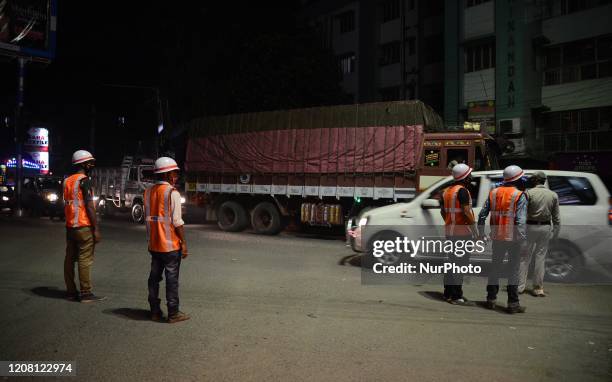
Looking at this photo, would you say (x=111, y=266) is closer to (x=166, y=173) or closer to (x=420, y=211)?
(x=166, y=173)

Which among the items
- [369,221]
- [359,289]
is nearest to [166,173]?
[359,289]

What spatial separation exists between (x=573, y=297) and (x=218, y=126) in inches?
493

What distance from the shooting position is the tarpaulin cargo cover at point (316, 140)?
1310 cm

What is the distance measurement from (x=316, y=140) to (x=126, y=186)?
8890 millimetres

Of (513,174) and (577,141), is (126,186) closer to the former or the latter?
(513,174)

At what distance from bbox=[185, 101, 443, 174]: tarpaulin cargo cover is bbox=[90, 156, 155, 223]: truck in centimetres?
268

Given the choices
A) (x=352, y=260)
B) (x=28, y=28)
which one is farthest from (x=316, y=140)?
(x=28, y=28)

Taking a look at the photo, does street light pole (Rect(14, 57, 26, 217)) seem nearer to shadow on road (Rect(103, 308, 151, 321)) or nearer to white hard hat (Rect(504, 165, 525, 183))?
shadow on road (Rect(103, 308, 151, 321))

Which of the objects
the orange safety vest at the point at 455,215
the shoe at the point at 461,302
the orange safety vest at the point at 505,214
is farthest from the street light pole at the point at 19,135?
the orange safety vest at the point at 505,214

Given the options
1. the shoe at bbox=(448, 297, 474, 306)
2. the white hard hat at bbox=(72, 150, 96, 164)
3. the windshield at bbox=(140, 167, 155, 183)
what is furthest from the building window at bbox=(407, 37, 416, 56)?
the white hard hat at bbox=(72, 150, 96, 164)

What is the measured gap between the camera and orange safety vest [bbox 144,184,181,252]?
524cm

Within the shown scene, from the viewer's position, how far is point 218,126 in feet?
55.3

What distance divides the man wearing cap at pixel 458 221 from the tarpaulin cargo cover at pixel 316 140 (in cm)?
643

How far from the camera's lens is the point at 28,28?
67.8 feet
